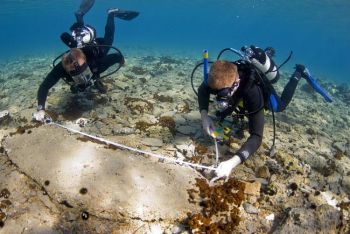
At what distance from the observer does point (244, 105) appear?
6.18 m

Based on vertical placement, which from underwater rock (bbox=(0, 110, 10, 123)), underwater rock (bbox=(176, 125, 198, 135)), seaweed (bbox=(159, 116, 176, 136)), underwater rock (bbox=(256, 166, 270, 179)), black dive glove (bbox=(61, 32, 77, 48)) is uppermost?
black dive glove (bbox=(61, 32, 77, 48))

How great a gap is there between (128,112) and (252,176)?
16.0 feet

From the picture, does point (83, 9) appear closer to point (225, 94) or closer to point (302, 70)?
point (302, 70)

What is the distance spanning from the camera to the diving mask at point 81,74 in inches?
291

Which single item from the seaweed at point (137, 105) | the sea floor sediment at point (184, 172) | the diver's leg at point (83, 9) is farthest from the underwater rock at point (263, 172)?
the diver's leg at point (83, 9)

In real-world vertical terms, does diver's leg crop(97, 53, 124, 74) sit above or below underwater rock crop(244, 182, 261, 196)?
above

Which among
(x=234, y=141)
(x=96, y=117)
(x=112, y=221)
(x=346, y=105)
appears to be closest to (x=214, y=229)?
(x=112, y=221)

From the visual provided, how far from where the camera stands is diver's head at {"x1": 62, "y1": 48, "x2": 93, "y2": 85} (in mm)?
7305

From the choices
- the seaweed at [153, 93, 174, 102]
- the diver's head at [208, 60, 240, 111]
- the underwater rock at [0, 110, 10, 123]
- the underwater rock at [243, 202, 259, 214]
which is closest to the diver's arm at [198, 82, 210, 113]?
the diver's head at [208, 60, 240, 111]

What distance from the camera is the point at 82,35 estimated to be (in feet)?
30.9

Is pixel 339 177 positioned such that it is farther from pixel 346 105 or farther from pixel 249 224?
Result: pixel 346 105

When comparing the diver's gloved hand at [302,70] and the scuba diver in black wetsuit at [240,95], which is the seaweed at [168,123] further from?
the diver's gloved hand at [302,70]

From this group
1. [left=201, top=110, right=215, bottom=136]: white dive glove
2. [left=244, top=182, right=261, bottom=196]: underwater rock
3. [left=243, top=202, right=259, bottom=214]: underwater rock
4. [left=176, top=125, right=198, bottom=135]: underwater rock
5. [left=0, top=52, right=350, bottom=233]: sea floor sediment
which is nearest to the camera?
[left=0, top=52, right=350, bottom=233]: sea floor sediment

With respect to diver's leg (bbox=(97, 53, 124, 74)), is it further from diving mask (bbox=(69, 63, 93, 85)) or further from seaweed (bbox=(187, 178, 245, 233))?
seaweed (bbox=(187, 178, 245, 233))
